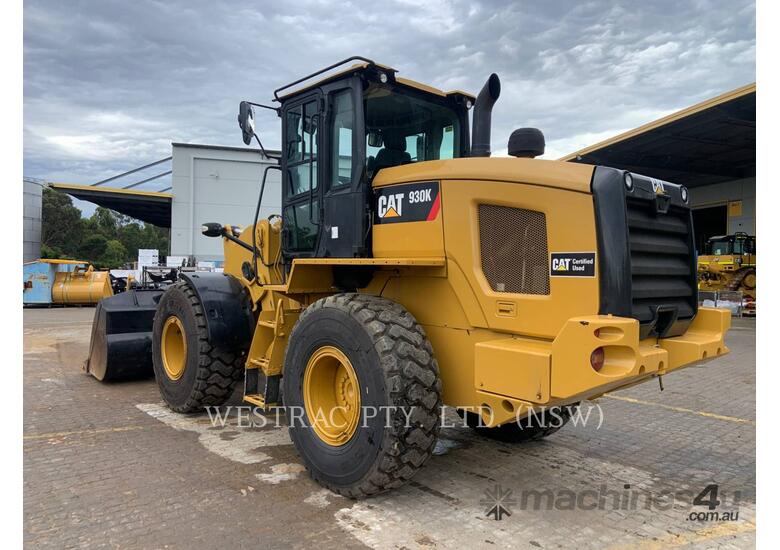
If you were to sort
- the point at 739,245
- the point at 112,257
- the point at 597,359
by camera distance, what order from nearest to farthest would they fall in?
the point at 597,359 < the point at 739,245 < the point at 112,257

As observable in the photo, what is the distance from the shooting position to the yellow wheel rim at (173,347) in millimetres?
6172

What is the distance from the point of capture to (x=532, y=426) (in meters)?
4.95

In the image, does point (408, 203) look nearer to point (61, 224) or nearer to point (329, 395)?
point (329, 395)

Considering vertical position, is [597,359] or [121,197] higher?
[121,197]

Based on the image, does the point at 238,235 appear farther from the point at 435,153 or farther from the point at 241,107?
the point at 435,153

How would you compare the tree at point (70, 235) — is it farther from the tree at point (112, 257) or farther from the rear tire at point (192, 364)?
the rear tire at point (192, 364)

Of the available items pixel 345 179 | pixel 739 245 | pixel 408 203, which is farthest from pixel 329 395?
pixel 739 245

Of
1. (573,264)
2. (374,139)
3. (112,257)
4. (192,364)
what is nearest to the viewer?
(573,264)

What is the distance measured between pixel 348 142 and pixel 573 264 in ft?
6.92

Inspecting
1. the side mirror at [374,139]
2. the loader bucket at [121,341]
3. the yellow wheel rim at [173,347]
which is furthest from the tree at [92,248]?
the side mirror at [374,139]

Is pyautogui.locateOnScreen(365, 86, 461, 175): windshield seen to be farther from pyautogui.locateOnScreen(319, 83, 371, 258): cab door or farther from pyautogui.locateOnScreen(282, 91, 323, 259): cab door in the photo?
pyautogui.locateOnScreen(282, 91, 323, 259): cab door

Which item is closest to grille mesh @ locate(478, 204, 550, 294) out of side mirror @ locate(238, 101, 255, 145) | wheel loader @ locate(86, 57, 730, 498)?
wheel loader @ locate(86, 57, 730, 498)

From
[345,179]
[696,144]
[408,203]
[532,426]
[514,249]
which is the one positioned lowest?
[532,426]

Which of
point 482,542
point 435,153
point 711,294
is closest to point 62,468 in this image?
point 482,542
